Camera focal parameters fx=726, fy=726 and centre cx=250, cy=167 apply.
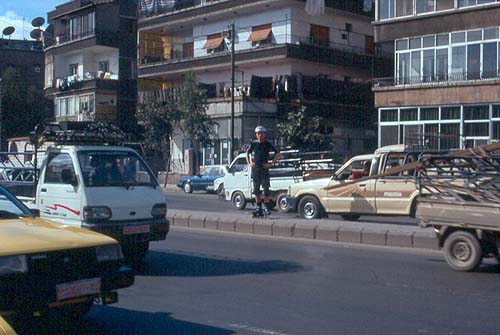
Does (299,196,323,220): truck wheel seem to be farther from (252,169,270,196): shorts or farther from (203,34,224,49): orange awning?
(203,34,224,49): orange awning

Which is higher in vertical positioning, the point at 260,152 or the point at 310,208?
the point at 260,152

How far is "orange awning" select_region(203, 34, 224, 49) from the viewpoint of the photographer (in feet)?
158

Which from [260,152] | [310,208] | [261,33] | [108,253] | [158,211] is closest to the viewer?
[108,253]

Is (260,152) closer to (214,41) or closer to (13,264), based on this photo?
(13,264)

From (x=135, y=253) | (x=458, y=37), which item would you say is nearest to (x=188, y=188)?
(x=458, y=37)

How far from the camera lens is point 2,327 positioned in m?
4.35

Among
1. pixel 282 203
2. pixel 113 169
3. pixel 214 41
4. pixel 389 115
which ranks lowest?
pixel 282 203

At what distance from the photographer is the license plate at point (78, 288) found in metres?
6.46

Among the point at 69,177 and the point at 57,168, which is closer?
the point at 69,177

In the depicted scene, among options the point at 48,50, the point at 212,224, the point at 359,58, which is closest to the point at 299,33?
the point at 359,58

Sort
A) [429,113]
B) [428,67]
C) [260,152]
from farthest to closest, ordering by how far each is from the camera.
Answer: [429,113] < [428,67] < [260,152]

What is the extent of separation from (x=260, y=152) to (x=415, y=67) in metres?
23.0

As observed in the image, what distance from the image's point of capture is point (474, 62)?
3378 cm

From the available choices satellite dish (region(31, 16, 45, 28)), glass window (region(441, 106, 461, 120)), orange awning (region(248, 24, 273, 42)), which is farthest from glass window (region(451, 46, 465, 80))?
satellite dish (region(31, 16, 45, 28))
